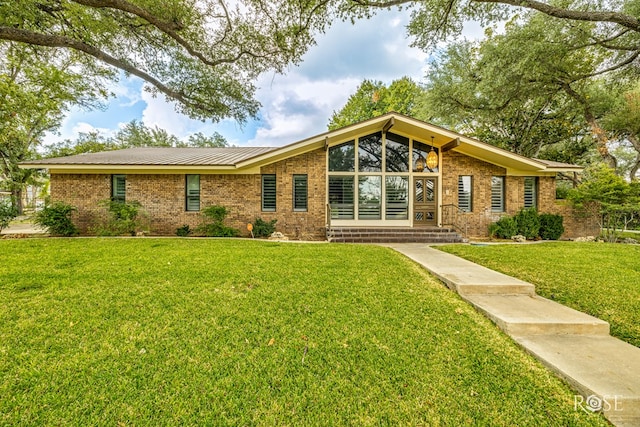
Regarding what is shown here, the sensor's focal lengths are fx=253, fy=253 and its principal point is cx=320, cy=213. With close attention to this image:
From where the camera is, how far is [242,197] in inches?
404

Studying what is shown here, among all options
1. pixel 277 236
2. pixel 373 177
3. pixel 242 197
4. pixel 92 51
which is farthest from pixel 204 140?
pixel 373 177

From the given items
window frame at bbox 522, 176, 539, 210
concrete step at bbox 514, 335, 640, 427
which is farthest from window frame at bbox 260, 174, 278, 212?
window frame at bbox 522, 176, 539, 210

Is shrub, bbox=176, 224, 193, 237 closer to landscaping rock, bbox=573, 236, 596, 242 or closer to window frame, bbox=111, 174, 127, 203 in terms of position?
window frame, bbox=111, 174, 127, 203

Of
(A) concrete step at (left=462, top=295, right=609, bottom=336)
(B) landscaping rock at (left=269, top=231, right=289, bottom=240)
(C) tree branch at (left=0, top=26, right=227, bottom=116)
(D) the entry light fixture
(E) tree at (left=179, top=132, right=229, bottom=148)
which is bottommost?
(A) concrete step at (left=462, top=295, right=609, bottom=336)

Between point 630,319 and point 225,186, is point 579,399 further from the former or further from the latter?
point 225,186

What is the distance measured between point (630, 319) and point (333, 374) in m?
3.97

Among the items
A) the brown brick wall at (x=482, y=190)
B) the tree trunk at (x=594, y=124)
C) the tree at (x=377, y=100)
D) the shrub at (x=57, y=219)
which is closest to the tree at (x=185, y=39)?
the shrub at (x=57, y=219)

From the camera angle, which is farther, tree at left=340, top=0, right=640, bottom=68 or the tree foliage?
the tree foliage

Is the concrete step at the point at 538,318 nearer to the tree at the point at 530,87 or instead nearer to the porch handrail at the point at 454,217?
the porch handrail at the point at 454,217

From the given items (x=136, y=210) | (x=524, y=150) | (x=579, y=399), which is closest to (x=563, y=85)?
(x=524, y=150)

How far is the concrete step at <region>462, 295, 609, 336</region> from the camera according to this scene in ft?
9.53

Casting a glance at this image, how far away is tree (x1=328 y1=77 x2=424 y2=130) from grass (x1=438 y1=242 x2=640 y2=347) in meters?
22.8

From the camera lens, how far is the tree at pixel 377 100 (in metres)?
27.2

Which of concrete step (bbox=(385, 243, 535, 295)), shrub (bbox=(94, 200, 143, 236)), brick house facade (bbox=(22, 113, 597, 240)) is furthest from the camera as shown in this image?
brick house facade (bbox=(22, 113, 597, 240))
